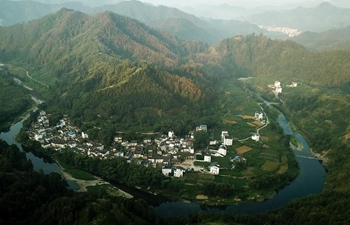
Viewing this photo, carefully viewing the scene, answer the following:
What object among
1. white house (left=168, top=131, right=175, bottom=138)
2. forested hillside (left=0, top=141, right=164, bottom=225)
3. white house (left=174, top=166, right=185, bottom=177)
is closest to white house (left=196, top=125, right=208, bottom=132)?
white house (left=168, top=131, right=175, bottom=138)

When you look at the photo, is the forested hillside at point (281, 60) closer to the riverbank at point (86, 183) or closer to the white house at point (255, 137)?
the white house at point (255, 137)

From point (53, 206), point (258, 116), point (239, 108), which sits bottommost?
point (239, 108)

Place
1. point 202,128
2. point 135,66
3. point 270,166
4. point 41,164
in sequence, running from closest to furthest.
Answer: point 41,164, point 270,166, point 202,128, point 135,66

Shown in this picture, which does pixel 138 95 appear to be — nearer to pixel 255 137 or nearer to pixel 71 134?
pixel 71 134

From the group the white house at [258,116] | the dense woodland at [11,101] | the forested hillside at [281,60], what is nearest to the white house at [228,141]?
the white house at [258,116]

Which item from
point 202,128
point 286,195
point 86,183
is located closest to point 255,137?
point 202,128

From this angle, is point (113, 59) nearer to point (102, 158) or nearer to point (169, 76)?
point (169, 76)
